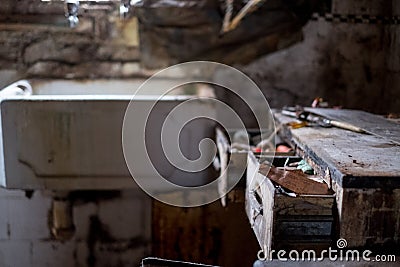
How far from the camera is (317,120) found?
215 cm

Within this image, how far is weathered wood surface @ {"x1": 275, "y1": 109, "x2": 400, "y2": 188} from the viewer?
128cm

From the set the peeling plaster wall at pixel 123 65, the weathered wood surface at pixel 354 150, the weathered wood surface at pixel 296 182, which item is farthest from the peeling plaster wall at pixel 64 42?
the weathered wood surface at pixel 296 182

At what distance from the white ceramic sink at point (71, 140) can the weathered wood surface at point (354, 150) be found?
62 centimetres

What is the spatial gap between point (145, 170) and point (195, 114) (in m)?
0.40

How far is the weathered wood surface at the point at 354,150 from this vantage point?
1280 millimetres

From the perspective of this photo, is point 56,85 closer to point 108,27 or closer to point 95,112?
point 108,27

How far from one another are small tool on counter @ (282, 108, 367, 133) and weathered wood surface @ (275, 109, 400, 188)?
0.11 feet

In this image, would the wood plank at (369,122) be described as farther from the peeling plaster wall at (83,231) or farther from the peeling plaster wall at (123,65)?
the peeling plaster wall at (83,231)

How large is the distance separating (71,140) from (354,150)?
1400 mm

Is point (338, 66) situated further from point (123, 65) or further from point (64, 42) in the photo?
point (64, 42)

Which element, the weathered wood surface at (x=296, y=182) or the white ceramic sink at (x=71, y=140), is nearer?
the weathered wood surface at (x=296, y=182)

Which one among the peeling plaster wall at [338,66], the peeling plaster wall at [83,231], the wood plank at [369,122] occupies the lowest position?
the peeling plaster wall at [83,231]

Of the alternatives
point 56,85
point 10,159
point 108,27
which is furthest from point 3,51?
point 10,159

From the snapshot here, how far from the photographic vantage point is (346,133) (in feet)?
6.23
